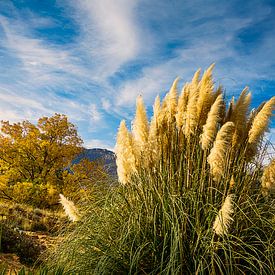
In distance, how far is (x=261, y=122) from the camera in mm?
3758

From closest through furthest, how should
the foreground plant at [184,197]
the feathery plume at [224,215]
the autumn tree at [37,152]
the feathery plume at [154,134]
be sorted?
the feathery plume at [224,215] < the foreground plant at [184,197] < the feathery plume at [154,134] < the autumn tree at [37,152]

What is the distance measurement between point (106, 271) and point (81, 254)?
42 centimetres

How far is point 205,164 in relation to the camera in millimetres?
4000

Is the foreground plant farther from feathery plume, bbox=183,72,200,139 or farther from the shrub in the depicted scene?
the shrub

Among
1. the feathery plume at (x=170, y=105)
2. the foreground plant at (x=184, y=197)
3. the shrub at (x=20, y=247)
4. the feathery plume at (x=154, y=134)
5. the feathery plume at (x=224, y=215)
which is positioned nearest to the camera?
the feathery plume at (x=224, y=215)

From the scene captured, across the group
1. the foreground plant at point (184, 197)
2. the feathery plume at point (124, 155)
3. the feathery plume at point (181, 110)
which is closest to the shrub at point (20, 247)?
the foreground plant at point (184, 197)

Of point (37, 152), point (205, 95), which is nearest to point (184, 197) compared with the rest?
point (205, 95)

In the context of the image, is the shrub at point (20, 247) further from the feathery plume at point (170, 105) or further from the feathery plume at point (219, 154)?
the feathery plume at point (219, 154)

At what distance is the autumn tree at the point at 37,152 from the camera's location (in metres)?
17.9

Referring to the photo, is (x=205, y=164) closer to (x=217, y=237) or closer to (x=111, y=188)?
(x=217, y=237)

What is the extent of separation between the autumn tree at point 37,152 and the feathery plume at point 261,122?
14.2 m

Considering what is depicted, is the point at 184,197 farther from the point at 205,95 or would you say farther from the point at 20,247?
the point at 20,247

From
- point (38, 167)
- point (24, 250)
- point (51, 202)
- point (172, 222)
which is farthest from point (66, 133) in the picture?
point (172, 222)

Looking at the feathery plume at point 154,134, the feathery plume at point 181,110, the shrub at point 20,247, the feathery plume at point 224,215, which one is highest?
the feathery plume at point 181,110
